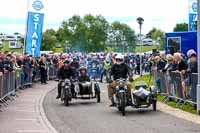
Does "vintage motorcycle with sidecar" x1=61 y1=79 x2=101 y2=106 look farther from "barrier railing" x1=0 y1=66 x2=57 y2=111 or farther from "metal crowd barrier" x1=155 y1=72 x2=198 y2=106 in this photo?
"metal crowd barrier" x1=155 y1=72 x2=198 y2=106

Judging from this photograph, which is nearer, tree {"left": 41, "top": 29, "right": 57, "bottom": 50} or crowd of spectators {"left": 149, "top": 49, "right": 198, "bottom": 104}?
crowd of spectators {"left": 149, "top": 49, "right": 198, "bottom": 104}

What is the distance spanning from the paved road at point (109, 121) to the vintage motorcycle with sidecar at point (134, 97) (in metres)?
0.30

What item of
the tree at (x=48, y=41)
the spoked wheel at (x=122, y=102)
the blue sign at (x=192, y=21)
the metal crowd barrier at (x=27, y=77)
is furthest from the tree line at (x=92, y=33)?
the spoked wheel at (x=122, y=102)

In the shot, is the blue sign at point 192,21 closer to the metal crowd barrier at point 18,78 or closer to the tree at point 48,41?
the metal crowd barrier at point 18,78

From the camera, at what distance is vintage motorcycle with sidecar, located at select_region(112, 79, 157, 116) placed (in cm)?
1736

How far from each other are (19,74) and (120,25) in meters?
44.7

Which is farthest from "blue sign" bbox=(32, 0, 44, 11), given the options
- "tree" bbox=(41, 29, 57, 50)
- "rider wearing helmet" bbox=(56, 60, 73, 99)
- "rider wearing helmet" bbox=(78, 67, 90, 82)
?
"tree" bbox=(41, 29, 57, 50)

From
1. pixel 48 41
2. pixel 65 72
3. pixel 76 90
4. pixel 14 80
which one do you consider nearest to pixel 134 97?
pixel 76 90

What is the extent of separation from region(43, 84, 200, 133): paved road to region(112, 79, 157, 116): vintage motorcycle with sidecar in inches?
11.8

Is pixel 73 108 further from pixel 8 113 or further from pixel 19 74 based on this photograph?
pixel 19 74

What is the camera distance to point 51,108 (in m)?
20.0

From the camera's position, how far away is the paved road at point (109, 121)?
1389 centimetres

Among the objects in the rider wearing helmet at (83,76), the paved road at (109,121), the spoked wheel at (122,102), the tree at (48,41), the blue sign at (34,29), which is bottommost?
the paved road at (109,121)

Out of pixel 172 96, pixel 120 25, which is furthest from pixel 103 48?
pixel 172 96
